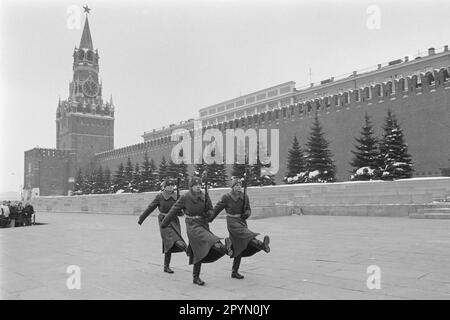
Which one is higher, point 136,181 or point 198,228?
point 136,181

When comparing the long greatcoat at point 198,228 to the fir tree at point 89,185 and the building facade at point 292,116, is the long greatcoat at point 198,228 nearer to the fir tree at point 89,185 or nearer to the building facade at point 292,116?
the building facade at point 292,116

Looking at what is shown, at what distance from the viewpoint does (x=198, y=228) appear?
4406mm

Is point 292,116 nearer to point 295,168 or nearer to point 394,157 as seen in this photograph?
point 295,168

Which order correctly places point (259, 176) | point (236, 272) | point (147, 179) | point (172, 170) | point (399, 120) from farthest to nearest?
point (147, 179) < point (172, 170) < point (259, 176) < point (399, 120) < point (236, 272)

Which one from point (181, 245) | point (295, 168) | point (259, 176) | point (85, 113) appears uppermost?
point (85, 113)

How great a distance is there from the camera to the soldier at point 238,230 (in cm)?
451

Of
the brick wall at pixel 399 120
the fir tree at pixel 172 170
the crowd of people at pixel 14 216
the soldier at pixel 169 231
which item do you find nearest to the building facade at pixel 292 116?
the brick wall at pixel 399 120

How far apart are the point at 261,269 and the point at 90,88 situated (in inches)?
2443

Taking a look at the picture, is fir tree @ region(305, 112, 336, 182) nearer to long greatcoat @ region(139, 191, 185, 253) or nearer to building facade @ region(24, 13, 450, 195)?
building facade @ region(24, 13, 450, 195)

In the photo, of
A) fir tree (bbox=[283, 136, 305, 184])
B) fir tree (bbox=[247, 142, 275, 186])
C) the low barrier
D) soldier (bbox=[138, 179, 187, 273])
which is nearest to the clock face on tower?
fir tree (bbox=[247, 142, 275, 186])

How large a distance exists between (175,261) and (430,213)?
24.5ft

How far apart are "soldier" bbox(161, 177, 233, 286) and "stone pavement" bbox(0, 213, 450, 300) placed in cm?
25

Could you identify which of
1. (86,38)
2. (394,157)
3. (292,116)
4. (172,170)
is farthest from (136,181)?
(86,38)
